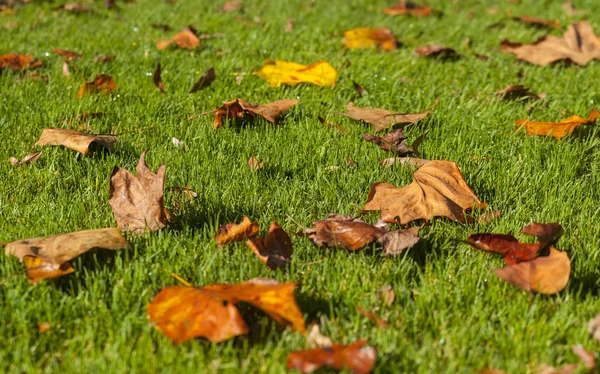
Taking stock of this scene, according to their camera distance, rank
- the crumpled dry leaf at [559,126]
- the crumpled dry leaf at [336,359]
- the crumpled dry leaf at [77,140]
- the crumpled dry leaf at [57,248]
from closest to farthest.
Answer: the crumpled dry leaf at [336,359]
the crumpled dry leaf at [57,248]
the crumpled dry leaf at [77,140]
the crumpled dry leaf at [559,126]

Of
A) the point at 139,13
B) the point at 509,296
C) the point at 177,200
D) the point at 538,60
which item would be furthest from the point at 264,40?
the point at 509,296

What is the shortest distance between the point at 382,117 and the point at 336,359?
172 cm

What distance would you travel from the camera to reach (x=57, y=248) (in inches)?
76.7

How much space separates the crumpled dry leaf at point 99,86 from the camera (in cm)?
339

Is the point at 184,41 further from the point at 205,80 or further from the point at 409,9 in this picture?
the point at 409,9

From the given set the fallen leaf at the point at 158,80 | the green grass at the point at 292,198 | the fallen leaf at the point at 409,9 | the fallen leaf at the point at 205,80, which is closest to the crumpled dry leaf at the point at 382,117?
the green grass at the point at 292,198

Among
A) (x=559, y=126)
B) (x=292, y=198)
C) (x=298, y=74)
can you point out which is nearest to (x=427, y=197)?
(x=292, y=198)

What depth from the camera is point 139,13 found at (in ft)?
17.0

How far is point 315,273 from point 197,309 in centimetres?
41

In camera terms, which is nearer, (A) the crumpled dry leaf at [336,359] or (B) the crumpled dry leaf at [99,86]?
(A) the crumpled dry leaf at [336,359]

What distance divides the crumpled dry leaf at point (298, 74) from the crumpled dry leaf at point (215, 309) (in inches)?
78.4

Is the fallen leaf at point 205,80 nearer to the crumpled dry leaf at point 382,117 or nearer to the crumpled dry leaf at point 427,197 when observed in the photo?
the crumpled dry leaf at point 382,117

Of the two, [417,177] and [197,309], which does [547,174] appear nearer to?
[417,177]

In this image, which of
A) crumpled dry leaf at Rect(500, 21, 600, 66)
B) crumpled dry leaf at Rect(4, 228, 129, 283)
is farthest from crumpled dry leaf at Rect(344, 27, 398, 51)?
crumpled dry leaf at Rect(4, 228, 129, 283)
